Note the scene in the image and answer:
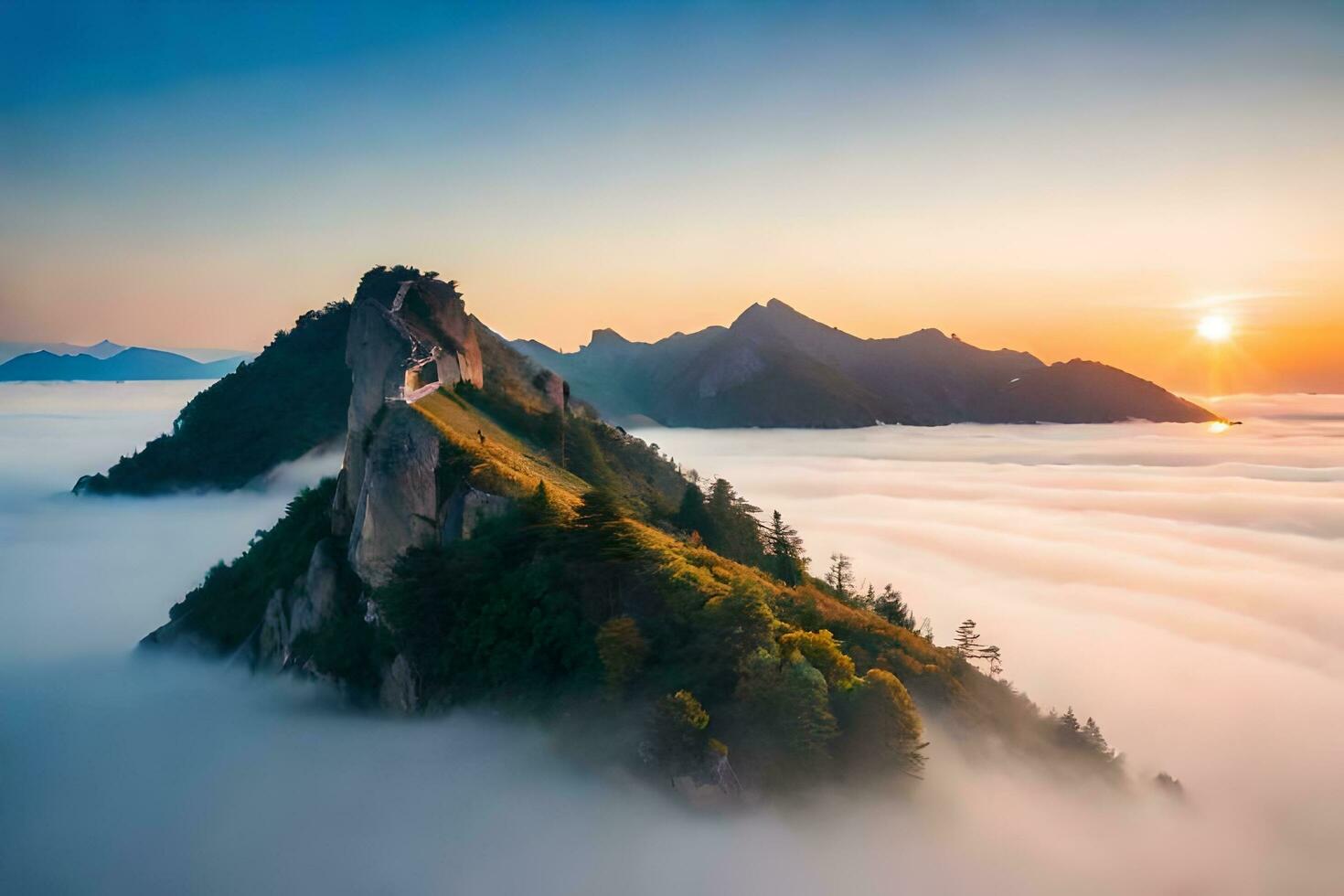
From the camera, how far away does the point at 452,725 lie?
35719 mm

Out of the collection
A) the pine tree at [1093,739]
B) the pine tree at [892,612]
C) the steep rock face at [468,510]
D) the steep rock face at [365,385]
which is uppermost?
the steep rock face at [365,385]

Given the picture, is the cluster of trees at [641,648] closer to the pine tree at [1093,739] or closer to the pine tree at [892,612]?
the pine tree at [1093,739]

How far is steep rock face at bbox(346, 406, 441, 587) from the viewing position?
39.1 meters

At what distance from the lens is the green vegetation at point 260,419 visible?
399 ft

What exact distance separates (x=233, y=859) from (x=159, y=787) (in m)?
15.5

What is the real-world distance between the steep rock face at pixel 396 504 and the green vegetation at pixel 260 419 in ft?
278

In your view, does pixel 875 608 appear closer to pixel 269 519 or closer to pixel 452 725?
pixel 452 725

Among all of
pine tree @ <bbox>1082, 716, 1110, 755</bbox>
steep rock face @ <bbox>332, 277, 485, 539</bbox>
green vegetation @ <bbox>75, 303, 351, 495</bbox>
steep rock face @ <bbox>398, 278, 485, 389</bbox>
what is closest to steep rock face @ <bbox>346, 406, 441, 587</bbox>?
steep rock face @ <bbox>332, 277, 485, 539</bbox>

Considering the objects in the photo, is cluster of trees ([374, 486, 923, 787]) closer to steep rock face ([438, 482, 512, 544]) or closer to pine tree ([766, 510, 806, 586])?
steep rock face ([438, 482, 512, 544])

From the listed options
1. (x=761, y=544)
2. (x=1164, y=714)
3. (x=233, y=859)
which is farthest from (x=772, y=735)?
(x=1164, y=714)

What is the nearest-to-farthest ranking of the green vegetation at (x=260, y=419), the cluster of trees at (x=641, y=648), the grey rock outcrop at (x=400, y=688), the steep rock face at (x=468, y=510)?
the cluster of trees at (x=641, y=648), the steep rock face at (x=468, y=510), the grey rock outcrop at (x=400, y=688), the green vegetation at (x=260, y=419)

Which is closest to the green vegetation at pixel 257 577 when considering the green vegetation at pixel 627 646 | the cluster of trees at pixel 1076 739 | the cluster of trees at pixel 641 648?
the green vegetation at pixel 627 646

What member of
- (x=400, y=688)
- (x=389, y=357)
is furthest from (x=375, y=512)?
(x=389, y=357)

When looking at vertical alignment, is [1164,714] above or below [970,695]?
below
